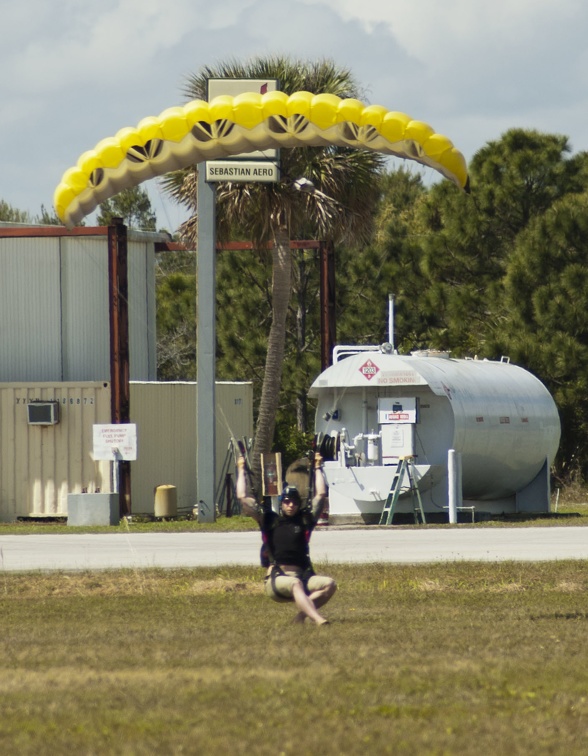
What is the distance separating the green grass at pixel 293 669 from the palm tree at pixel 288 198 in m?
15.3

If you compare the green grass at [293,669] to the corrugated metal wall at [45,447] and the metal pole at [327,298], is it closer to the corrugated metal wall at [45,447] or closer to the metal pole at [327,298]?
the corrugated metal wall at [45,447]

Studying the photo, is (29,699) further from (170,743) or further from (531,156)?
(531,156)

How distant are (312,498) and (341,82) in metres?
20.0

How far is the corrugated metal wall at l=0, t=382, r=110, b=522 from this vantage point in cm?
3381

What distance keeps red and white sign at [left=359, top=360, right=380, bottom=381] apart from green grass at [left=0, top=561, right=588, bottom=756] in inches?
526

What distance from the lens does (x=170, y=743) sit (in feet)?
27.7

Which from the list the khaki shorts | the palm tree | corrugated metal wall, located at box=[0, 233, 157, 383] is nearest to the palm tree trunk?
the palm tree

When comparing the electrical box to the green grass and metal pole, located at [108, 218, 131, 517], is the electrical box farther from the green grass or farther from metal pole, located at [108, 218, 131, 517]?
the green grass

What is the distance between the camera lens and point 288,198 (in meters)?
32.3

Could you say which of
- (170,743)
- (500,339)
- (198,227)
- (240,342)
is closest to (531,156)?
(500,339)

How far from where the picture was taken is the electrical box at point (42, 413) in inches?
1318

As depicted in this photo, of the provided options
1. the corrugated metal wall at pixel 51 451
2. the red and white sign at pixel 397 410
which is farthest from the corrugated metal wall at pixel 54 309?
the red and white sign at pixel 397 410

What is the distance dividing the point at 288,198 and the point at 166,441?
6950 millimetres

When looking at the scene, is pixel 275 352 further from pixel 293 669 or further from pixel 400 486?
pixel 293 669
